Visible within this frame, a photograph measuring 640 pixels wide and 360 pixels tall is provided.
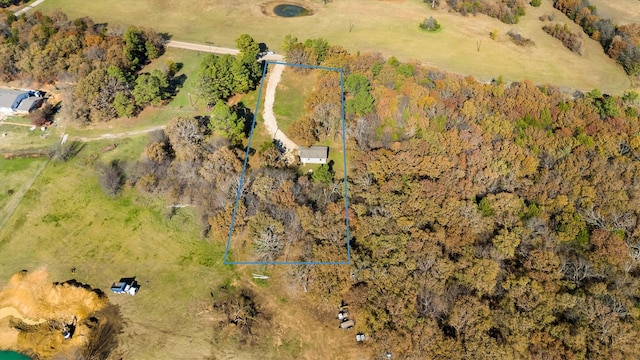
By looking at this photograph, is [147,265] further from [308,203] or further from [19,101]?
[19,101]

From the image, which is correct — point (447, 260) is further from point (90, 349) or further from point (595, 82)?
point (595, 82)

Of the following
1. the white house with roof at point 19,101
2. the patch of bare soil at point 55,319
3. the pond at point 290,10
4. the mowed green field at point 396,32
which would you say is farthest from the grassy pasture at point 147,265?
the pond at point 290,10

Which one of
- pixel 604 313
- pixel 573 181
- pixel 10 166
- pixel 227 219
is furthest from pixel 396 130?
pixel 10 166

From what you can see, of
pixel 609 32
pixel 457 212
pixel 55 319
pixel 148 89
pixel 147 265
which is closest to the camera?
pixel 55 319

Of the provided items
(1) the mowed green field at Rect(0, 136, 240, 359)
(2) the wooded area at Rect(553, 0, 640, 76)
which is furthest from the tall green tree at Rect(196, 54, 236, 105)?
(2) the wooded area at Rect(553, 0, 640, 76)

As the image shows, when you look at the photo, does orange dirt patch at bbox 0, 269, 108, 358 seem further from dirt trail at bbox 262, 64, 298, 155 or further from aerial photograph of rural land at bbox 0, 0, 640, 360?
dirt trail at bbox 262, 64, 298, 155

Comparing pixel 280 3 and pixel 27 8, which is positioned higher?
pixel 280 3

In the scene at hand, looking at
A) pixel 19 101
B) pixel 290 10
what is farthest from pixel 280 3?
pixel 19 101

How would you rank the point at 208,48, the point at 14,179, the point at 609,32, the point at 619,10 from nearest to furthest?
the point at 14,179
the point at 208,48
the point at 609,32
the point at 619,10
